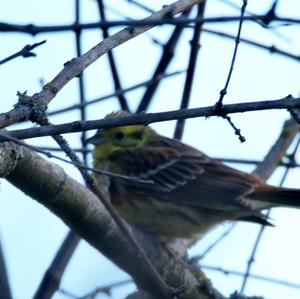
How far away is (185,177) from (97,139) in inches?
26.4

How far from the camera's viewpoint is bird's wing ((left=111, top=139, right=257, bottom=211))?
6.20 metres

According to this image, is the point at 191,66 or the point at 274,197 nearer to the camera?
the point at 191,66

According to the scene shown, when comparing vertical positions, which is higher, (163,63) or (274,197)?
(163,63)

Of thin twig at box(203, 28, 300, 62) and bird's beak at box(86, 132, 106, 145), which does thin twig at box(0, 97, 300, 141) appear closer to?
thin twig at box(203, 28, 300, 62)

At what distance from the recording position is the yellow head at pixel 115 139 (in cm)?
667

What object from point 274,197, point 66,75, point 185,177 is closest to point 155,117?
point 66,75

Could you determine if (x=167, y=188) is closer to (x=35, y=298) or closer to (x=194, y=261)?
(x=194, y=261)

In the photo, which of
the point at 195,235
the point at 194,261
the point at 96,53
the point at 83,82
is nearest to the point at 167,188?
the point at 195,235

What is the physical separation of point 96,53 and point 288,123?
273 cm

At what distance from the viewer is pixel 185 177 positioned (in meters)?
6.58

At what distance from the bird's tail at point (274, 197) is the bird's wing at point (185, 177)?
0.07 m

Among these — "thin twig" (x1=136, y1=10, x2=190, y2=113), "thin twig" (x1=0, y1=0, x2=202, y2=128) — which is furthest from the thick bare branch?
"thin twig" (x1=136, y1=10, x2=190, y2=113)

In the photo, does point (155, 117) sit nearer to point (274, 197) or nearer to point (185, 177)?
point (274, 197)

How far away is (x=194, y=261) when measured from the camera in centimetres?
537
